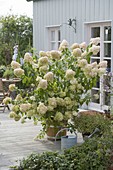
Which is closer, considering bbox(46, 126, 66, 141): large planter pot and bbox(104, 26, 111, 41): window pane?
bbox(46, 126, 66, 141): large planter pot

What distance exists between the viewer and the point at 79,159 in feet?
15.1

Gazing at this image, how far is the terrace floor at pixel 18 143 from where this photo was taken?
588 centimetres

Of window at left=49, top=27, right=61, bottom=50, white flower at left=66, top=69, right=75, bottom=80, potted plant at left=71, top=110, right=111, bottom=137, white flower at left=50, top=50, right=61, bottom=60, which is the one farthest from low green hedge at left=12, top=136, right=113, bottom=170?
window at left=49, top=27, right=61, bottom=50

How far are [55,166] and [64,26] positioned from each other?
662 centimetres

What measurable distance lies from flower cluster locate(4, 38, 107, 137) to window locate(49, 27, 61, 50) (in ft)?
15.1

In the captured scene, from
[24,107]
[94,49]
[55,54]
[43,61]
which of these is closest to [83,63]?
[94,49]

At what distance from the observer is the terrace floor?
19.3ft

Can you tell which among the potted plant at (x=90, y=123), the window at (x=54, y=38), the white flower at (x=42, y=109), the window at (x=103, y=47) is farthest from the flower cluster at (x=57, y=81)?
the window at (x=54, y=38)

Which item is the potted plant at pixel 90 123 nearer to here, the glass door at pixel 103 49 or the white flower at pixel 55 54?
the white flower at pixel 55 54

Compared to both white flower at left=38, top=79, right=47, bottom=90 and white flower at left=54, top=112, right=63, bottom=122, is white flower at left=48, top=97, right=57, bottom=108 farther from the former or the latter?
white flower at left=38, top=79, right=47, bottom=90

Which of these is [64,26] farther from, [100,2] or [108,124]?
[108,124]

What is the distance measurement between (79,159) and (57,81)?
7.13ft

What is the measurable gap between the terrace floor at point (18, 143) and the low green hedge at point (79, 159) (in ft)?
2.38

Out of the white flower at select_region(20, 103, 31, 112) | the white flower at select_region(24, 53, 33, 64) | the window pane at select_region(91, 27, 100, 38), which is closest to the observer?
the white flower at select_region(20, 103, 31, 112)
